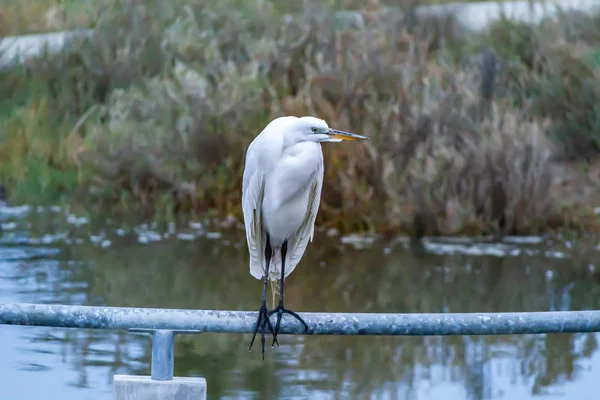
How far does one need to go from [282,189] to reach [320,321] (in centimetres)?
92

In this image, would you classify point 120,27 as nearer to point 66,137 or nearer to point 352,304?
point 66,137

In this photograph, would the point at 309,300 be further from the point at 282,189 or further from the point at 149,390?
the point at 149,390

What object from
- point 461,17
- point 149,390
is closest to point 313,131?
point 149,390

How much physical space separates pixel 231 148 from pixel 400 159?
4.98 feet

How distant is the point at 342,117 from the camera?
963 cm

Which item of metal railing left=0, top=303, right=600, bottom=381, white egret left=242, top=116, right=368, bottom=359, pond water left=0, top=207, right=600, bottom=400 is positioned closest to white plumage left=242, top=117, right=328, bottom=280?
white egret left=242, top=116, right=368, bottom=359

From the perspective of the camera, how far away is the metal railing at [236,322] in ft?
8.30

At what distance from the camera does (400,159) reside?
31.1 ft

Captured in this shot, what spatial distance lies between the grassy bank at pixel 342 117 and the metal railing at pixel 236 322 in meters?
6.23

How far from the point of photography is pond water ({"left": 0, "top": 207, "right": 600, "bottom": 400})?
5422 mm

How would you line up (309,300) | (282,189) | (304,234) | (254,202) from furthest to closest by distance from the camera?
(309,300) → (304,234) → (254,202) → (282,189)

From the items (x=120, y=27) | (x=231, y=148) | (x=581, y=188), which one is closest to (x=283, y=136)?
(x=231, y=148)

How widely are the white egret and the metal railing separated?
537 millimetres

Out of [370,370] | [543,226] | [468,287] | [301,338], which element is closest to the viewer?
[370,370]
